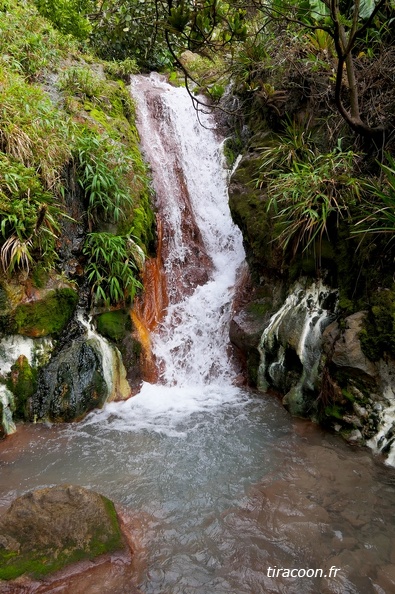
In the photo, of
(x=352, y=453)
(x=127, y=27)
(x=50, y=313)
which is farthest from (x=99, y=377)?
(x=127, y=27)

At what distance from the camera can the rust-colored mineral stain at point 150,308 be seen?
229 inches

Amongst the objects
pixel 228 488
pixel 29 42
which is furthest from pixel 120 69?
pixel 228 488

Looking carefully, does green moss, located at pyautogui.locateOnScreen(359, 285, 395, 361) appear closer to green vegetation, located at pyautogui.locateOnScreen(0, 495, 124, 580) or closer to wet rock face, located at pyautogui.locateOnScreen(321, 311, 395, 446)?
wet rock face, located at pyautogui.locateOnScreen(321, 311, 395, 446)

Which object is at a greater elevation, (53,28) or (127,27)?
(53,28)

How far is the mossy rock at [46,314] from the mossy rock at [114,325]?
46 cm

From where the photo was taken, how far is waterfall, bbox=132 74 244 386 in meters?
6.05

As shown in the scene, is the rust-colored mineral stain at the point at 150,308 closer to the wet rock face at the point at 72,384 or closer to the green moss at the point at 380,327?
the wet rock face at the point at 72,384

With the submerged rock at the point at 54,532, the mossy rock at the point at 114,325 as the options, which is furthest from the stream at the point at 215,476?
the mossy rock at the point at 114,325

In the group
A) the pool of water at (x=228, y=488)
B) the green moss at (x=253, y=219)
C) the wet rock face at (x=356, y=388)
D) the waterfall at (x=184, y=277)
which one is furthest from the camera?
the green moss at (x=253, y=219)

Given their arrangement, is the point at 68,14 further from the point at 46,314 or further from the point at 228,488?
the point at 228,488

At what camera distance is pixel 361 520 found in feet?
9.95

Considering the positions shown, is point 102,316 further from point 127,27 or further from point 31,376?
point 127,27

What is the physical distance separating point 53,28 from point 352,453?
1068 cm

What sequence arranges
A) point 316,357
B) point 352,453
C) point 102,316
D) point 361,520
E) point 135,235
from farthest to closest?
point 135,235, point 102,316, point 316,357, point 352,453, point 361,520
